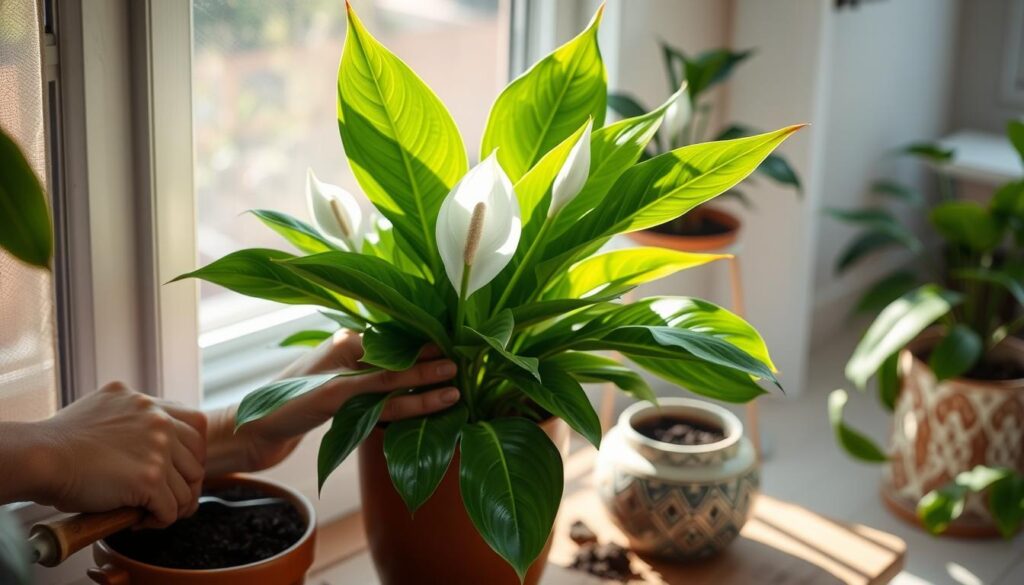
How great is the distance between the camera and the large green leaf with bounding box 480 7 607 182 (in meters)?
1.17

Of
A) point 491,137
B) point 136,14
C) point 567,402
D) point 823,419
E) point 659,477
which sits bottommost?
point 823,419

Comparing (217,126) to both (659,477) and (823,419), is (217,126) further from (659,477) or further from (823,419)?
(659,477)

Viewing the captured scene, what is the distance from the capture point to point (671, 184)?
1.10 metres

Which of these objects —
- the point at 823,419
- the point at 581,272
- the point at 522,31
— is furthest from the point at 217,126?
the point at 581,272

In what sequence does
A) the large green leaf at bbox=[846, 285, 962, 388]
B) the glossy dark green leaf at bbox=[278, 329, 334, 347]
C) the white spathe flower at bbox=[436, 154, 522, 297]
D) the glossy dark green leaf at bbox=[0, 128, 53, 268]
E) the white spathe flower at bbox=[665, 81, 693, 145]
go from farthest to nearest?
1. the large green leaf at bbox=[846, 285, 962, 388]
2. the white spathe flower at bbox=[665, 81, 693, 145]
3. the glossy dark green leaf at bbox=[278, 329, 334, 347]
4. the white spathe flower at bbox=[436, 154, 522, 297]
5. the glossy dark green leaf at bbox=[0, 128, 53, 268]

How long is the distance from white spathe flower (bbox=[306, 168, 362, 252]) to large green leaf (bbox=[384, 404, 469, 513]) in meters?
0.20

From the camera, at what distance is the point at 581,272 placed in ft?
4.02

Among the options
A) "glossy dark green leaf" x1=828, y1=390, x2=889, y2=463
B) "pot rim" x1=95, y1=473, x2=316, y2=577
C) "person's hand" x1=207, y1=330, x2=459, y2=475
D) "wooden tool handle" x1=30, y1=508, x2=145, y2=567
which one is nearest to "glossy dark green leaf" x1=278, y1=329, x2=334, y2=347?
"person's hand" x1=207, y1=330, x2=459, y2=475

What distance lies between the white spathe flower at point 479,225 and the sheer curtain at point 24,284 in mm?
416

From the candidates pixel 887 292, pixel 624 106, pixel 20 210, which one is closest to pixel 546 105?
pixel 20 210

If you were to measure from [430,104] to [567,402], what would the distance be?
310mm

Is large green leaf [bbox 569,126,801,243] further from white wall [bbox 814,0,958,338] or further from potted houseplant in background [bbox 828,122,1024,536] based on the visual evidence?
white wall [bbox 814,0,958,338]

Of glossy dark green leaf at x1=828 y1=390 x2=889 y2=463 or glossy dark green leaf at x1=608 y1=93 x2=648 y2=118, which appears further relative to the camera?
glossy dark green leaf at x1=828 y1=390 x2=889 y2=463

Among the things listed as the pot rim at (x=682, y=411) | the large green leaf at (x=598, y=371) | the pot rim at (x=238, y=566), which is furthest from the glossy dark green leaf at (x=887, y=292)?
the pot rim at (x=238, y=566)
